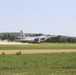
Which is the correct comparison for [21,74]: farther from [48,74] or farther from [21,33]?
[21,33]

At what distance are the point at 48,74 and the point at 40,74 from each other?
1.65 ft

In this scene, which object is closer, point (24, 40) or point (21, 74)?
point (21, 74)

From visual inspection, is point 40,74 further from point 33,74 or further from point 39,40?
point 39,40

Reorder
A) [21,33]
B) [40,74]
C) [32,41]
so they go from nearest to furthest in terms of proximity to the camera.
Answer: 1. [40,74]
2. [32,41]
3. [21,33]

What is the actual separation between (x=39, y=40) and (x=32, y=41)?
4134 mm

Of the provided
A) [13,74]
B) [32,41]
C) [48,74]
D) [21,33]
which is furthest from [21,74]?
[21,33]

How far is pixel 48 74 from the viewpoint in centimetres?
1891

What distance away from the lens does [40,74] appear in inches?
742

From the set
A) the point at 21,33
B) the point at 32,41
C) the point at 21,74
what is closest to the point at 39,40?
the point at 32,41

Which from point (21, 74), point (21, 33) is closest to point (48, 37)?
point (21, 33)

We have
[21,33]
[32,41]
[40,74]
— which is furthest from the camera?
[21,33]

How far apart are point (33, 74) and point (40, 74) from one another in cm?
49

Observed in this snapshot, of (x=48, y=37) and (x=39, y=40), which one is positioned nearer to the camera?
(x=39, y=40)

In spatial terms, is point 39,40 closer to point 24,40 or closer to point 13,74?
point 24,40
